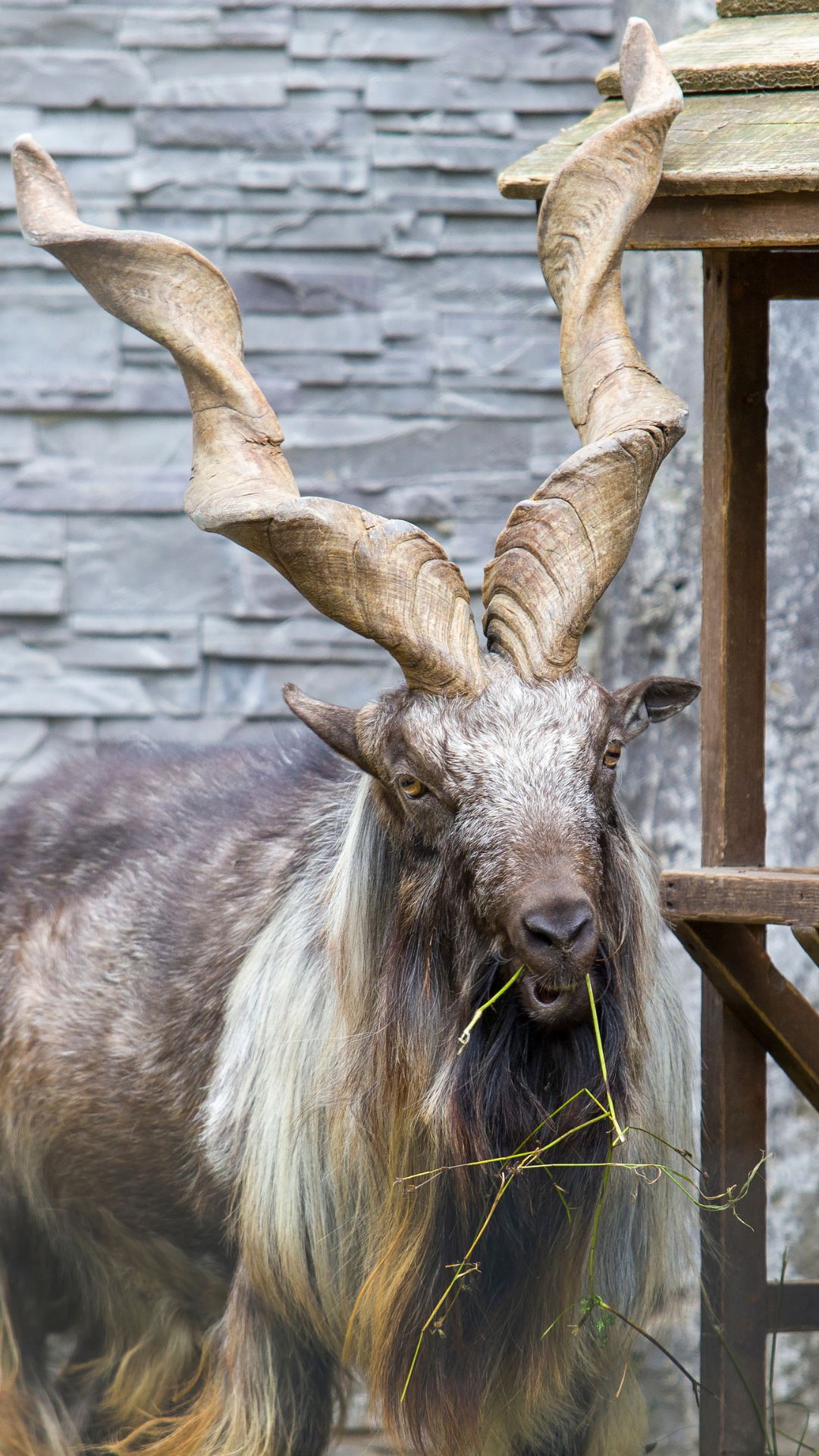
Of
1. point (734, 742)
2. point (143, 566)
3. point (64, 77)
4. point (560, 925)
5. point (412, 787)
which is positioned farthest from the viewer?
point (143, 566)

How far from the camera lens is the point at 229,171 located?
16.9ft

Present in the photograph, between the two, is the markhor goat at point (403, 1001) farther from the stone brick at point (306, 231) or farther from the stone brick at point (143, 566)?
the stone brick at point (306, 231)

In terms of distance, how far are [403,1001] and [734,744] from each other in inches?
39.5

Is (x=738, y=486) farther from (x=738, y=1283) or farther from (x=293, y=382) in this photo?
(x=293, y=382)

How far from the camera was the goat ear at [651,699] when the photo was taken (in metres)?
3.13

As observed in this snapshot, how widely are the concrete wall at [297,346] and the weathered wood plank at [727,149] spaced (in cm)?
163

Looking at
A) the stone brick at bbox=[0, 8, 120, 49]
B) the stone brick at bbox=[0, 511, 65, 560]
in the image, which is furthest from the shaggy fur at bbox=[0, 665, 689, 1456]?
the stone brick at bbox=[0, 8, 120, 49]

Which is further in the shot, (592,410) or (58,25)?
(58,25)

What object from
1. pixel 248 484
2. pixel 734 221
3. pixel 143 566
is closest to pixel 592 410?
pixel 734 221

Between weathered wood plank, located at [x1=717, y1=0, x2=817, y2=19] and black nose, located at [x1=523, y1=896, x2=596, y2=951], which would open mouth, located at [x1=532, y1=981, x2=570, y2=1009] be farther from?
weathered wood plank, located at [x1=717, y1=0, x2=817, y2=19]

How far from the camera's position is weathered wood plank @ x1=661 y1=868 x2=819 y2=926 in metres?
3.09

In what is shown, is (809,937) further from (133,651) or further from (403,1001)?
(133,651)

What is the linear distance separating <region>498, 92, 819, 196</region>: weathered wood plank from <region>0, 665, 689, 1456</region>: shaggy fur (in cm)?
99

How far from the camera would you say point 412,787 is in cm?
289
